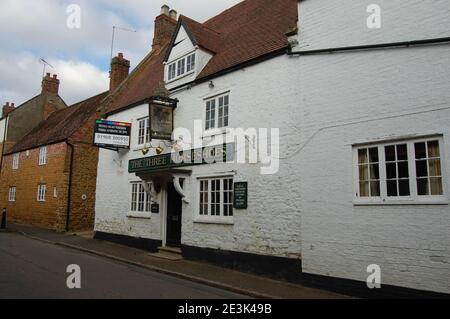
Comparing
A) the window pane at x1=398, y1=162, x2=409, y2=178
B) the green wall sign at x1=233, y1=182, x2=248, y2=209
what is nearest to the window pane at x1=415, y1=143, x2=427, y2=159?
the window pane at x1=398, y1=162, x2=409, y2=178

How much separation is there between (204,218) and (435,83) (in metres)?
7.43

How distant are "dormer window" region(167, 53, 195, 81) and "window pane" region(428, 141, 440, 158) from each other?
338 inches

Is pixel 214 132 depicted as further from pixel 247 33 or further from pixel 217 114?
pixel 247 33

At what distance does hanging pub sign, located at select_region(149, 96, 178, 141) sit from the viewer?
1316 cm

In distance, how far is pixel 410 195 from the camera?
23.6 feet

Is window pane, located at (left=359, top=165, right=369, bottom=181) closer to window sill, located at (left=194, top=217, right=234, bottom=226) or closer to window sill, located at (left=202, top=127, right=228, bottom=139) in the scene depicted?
window sill, located at (left=194, top=217, right=234, bottom=226)

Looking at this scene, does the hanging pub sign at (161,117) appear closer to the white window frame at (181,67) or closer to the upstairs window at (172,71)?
the white window frame at (181,67)

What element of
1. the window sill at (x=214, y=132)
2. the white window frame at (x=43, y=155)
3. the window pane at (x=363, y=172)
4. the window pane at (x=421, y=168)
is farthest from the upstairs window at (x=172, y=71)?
the white window frame at (x=43, y=155)

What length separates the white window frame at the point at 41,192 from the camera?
2290 centimetres
